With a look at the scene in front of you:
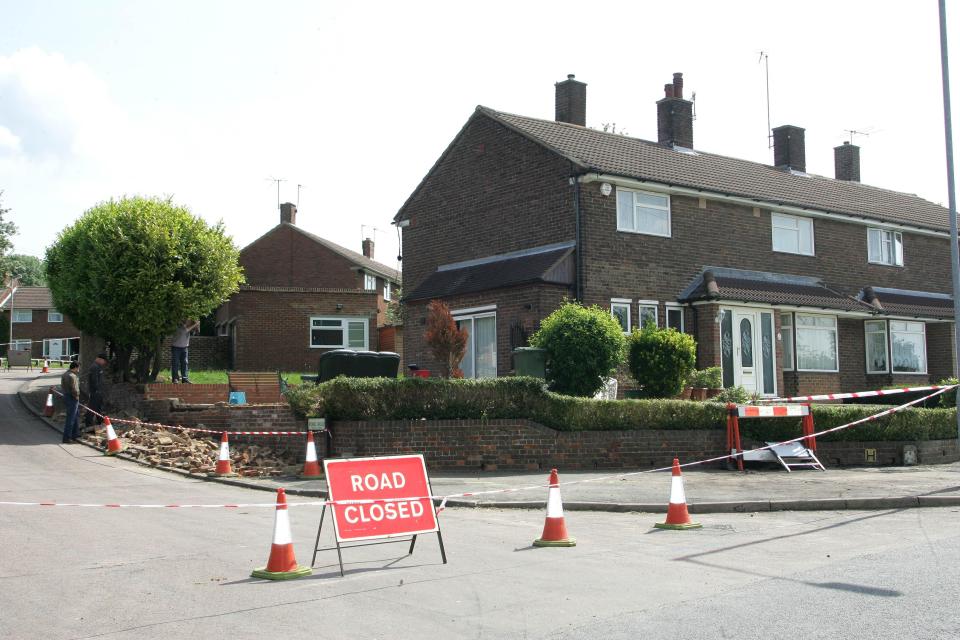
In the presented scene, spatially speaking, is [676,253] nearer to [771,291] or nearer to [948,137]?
[771,291]

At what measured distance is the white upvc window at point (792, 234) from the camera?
26.5 metres

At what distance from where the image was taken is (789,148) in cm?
3259

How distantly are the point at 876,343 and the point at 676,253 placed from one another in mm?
8112

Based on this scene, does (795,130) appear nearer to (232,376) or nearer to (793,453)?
(793,453)

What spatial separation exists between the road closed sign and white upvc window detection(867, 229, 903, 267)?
78.5 feet

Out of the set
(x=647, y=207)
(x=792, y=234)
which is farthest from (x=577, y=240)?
(x=792, y=234)

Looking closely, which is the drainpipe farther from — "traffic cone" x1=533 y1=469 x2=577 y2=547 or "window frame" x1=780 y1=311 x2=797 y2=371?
"traffic cone" x1=533 y1=469 x2=577 y2=547

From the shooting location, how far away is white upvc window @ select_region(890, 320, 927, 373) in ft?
91.3

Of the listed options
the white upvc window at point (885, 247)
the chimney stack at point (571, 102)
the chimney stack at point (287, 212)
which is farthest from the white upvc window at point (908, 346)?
the chimney stack at point (287, 212)

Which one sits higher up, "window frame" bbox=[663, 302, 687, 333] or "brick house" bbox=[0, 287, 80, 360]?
"brick house" bbox=[0, 287, 80, 360]

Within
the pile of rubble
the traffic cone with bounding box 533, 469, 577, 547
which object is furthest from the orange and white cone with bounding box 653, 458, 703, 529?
the pile of rubble

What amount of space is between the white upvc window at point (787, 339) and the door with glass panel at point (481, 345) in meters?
8.18

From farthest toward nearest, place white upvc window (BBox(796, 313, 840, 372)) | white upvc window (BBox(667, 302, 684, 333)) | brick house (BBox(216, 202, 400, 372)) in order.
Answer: brick house (BBox(216, 202, 400, 372))
white upvc window (BBox(796, 313, 840, 372))
white upvc window (BBox(667, 302, 684, 333))

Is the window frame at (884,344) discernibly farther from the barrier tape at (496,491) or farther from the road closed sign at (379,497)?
the road closed sign at (379,497)
